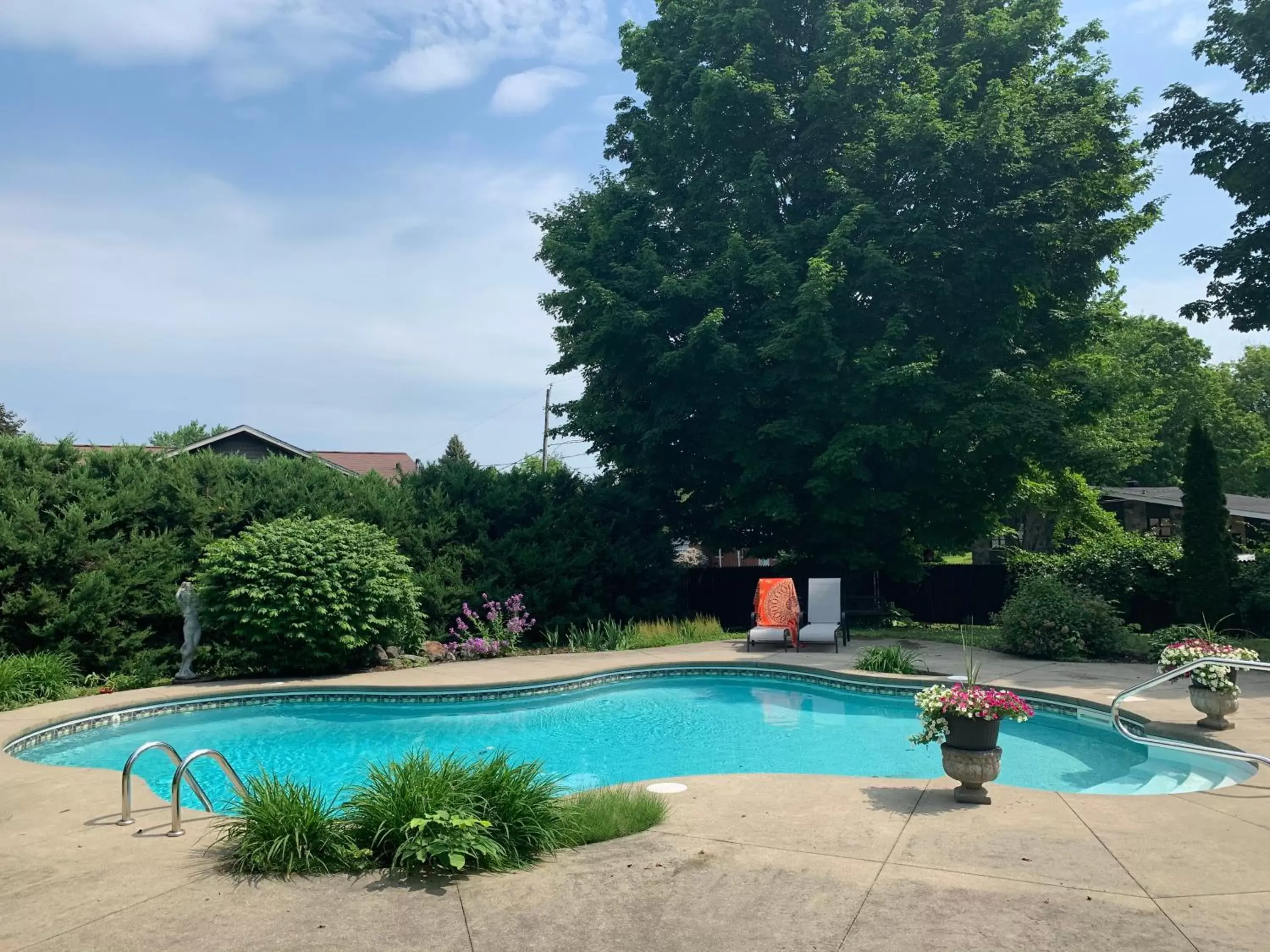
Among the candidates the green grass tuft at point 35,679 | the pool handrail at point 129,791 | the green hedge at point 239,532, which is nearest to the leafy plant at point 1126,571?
the green hedge at point 239,532

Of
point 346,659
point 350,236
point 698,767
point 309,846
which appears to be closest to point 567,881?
point 309,846

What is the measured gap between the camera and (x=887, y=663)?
39.2 ft

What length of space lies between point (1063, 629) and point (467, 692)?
8814 mm

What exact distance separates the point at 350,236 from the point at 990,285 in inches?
471

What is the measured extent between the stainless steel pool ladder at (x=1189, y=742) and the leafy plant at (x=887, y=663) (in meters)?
3.96

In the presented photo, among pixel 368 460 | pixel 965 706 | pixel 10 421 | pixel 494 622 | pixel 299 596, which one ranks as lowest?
pixel 494 622

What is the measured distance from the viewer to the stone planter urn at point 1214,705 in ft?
24.7

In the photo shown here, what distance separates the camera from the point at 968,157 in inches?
647

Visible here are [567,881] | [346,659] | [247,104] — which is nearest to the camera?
[567,881]

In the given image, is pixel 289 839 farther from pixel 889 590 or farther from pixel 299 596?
pixel 889 590

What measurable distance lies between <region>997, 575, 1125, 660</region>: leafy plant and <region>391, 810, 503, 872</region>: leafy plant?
11.1 m

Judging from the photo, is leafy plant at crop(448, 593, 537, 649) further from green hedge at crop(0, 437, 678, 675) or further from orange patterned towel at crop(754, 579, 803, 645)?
orange patterned towel at crop(754, 579, 803, 645)

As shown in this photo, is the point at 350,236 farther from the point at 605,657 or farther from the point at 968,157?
the point at 968,157

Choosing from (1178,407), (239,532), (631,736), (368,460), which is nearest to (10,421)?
(368,460)
